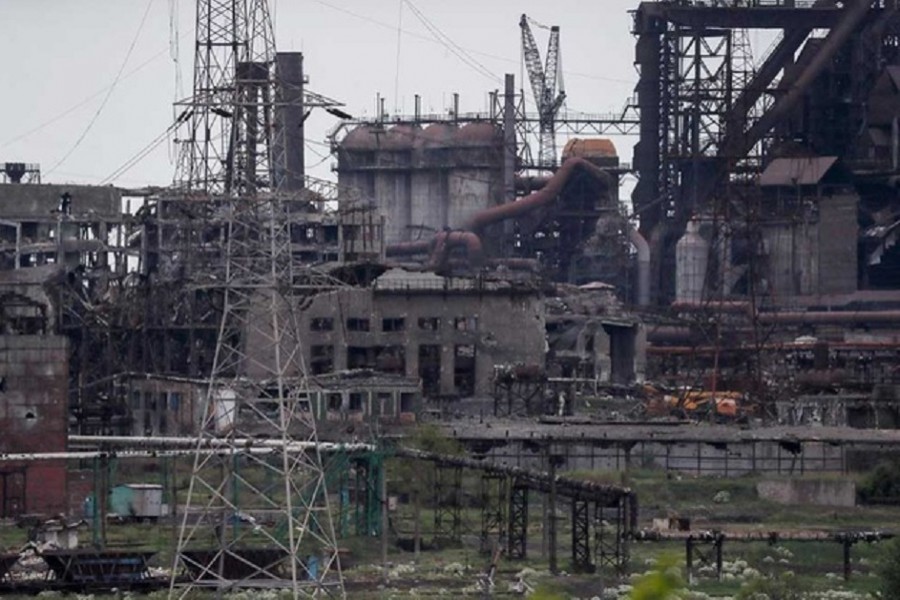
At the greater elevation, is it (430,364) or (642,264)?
(642,264)

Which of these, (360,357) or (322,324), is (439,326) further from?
(322,324)

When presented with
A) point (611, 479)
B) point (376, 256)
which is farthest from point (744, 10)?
point (611, 479)

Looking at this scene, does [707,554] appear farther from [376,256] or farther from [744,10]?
[744,10]

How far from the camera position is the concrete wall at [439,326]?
80188 millimetres

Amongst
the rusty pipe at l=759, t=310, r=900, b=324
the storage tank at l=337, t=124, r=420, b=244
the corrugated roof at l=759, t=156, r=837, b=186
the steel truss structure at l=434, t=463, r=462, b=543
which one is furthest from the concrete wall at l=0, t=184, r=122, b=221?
the steel truss structure at l=434, t=463, r=462, b=543

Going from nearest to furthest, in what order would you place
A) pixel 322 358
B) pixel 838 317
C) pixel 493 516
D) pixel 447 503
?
pixel 493 516 < pixel 447 503 < pixel 322 358 < pixel 838 317

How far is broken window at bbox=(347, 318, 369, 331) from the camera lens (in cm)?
8100

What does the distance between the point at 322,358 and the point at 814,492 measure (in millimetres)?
21842

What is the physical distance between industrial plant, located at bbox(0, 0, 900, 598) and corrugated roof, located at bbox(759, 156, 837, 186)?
16cm

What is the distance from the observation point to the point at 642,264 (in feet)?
369

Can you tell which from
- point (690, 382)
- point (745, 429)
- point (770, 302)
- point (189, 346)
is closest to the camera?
point (745, 429)

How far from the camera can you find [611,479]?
62000mm

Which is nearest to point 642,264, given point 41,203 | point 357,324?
point 41,203

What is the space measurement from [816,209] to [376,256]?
20.6 meters
